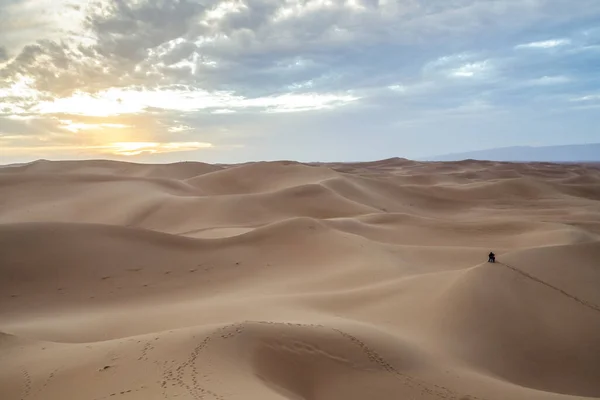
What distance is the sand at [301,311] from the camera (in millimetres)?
5566

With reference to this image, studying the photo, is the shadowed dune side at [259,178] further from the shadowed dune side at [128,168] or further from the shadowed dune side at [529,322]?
the shadowed dune side at [529,322]

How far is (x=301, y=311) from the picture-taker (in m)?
8.39

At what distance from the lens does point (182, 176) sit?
4078cm

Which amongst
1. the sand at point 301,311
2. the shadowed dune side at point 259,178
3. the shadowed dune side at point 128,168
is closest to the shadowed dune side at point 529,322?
the sand at point 301,311

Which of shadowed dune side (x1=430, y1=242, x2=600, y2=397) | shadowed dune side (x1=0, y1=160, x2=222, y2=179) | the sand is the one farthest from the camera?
shadowed dune side (x1=0, y1=160, x2=222, y2=179)

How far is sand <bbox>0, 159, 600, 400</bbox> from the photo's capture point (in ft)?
18.3

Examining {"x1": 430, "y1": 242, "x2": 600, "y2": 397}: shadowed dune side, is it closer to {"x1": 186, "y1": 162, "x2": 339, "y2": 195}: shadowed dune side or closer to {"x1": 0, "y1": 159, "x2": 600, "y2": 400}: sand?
{"x1": 0, "y1": 159, "x2": 600, "y2": 400}: sand

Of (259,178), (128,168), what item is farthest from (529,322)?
(128,168)

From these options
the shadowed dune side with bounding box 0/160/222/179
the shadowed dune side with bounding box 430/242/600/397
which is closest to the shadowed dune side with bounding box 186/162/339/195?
the shadowed dune side with bounding box 0/160/222/179

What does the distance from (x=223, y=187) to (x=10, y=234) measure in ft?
61.3

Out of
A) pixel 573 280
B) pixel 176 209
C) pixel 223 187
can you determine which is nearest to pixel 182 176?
pixel 223 187

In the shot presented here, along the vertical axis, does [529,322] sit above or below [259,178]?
below

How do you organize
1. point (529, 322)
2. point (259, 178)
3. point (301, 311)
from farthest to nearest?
point (259, 178) < point (301, 311) < point (529, 322)

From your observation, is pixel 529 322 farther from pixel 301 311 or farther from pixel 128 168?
pixel 128 168
